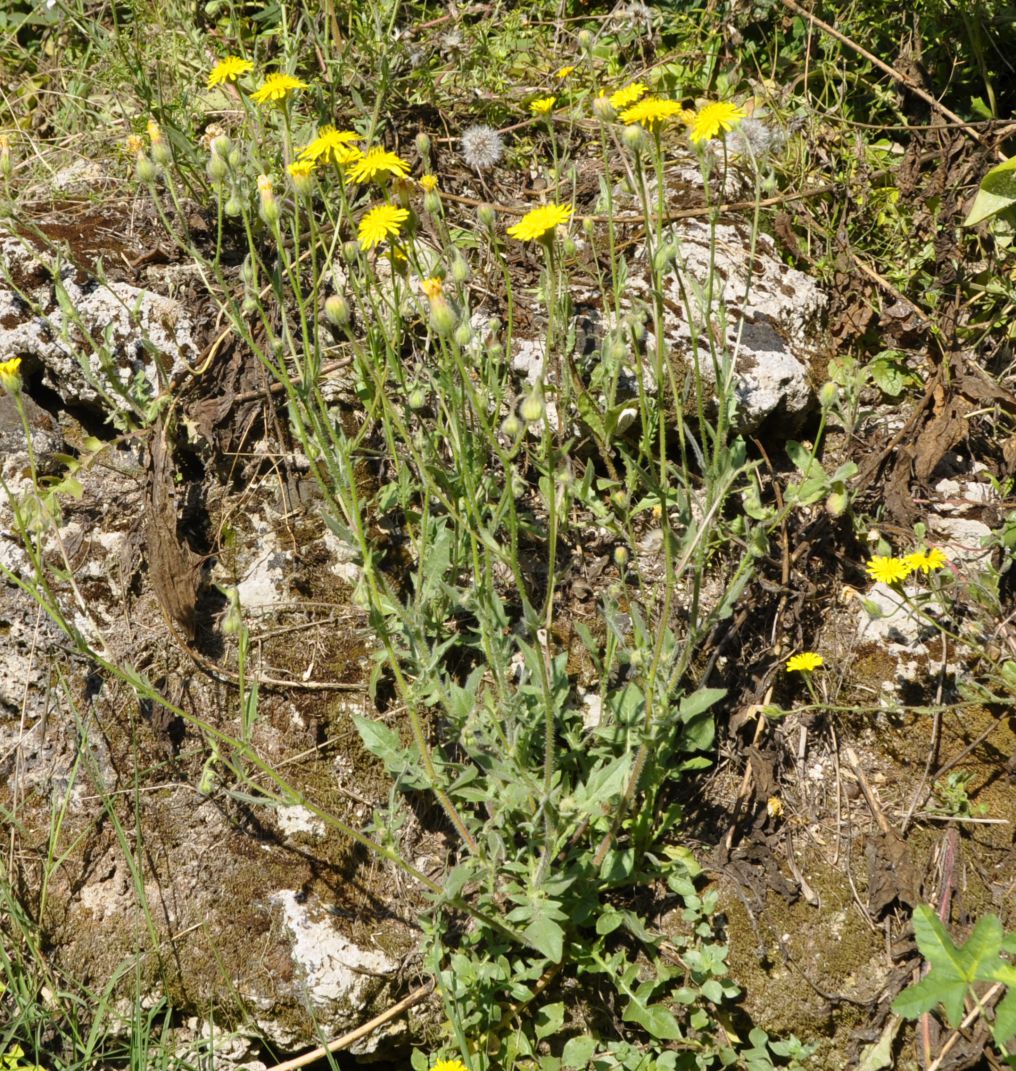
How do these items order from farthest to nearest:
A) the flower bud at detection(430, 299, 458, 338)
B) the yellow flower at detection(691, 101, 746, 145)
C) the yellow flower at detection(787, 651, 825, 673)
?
the yellow flower at detection(787, 651, 825, 673) < the yellow flower at detection(691, 101, 746, 145) < the flower bud at detection(430, 299, 458, 338)

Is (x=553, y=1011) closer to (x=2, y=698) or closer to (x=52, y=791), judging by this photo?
(x=52, y=791)

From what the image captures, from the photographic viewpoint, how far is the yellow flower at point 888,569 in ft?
7.49

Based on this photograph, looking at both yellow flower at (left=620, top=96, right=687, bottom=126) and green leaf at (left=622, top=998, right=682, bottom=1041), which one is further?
green leaf at (left=622, top=998, right=682, bottom=1041)

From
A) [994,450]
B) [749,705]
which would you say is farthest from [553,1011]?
[994,450]

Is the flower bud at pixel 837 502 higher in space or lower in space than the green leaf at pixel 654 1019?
higher

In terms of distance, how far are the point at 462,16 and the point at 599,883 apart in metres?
2.89

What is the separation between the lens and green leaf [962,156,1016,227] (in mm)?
2498

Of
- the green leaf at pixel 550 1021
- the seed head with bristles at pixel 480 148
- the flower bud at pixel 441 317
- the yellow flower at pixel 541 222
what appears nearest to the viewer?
the flower bud at pixel 441 317

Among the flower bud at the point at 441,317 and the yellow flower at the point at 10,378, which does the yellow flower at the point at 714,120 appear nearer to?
Result: the flower bud at the point at 441,317

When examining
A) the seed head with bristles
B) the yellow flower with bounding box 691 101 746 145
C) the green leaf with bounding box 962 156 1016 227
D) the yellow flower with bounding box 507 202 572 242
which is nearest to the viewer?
the yellow flower with bounding box 507 202 572 242

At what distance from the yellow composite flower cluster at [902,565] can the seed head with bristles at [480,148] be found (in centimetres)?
171

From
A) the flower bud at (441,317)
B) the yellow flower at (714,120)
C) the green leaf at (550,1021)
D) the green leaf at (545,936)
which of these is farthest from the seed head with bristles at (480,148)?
the green leaf at (550,1021)

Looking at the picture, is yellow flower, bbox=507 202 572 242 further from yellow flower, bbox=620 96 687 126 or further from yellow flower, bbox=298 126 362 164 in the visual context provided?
yellow flower, bbox=298 126 362 164

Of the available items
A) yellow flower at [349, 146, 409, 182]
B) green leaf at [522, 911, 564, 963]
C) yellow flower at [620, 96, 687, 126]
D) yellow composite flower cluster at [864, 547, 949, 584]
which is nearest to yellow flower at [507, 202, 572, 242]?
yellow flower at [620, 96, 687, 126]
